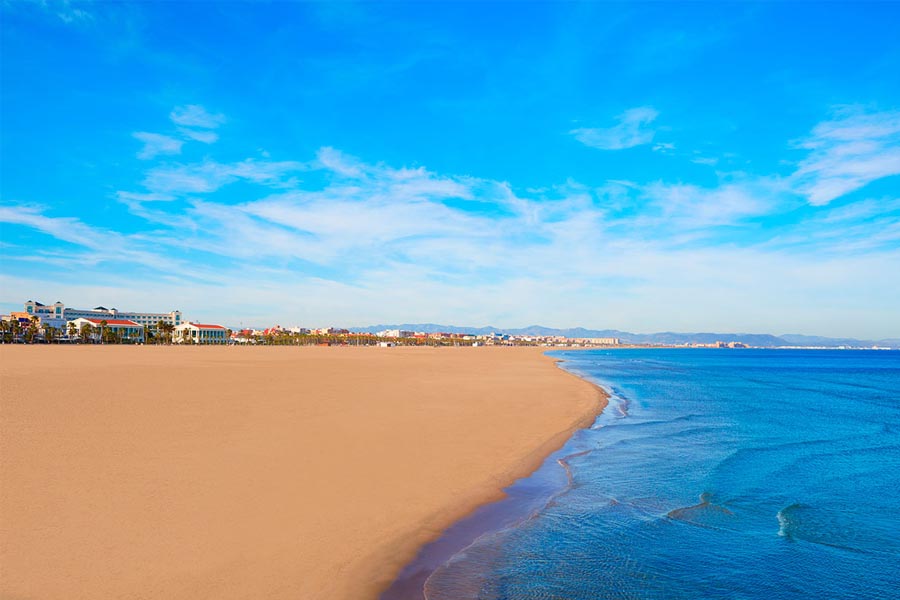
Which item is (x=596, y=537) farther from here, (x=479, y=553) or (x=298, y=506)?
(x=298, y=506)

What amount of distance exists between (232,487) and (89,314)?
181 meters

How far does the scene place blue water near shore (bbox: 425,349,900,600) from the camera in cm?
735

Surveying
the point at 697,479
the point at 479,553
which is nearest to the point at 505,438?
the point at 697,479

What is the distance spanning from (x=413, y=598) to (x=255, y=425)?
34.2ft

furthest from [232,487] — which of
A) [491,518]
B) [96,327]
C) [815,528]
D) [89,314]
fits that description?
[89,314]

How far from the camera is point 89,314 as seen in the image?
157750mm

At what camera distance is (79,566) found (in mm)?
6277

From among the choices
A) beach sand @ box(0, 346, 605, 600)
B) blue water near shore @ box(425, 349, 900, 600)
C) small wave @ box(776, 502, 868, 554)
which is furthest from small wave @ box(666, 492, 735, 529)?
beach sand @ box(0, 346, 605, 600)

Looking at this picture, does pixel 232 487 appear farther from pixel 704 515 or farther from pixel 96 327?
pixel 96 327

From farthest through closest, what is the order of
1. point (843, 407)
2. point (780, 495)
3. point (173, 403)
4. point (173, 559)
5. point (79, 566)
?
point (843, 407), point (173, 403), point (780, 495), point (173, 559), point (79, 566)

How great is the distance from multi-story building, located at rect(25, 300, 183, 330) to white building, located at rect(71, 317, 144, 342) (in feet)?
25.4

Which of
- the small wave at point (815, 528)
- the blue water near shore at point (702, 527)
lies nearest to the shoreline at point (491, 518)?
the blue water near shore at point (702, 527)

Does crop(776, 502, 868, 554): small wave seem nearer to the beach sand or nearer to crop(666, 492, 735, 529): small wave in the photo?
crop(666, 492, 735, 529): small wave

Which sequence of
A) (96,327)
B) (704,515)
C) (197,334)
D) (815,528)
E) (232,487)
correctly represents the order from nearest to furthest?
(232,487)
(815,528)
(704,515)
(96,327)
(197,334)
